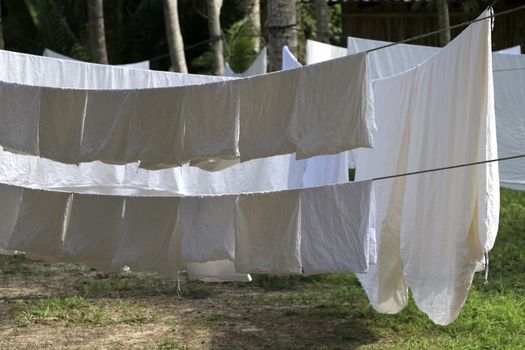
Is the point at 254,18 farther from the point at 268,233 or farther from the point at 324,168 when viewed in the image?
the point at 268,233

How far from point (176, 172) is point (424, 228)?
210 centimetres

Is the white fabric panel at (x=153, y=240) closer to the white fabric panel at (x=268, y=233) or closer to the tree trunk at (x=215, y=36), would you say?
the white fabric panel at (x=268, y=233)

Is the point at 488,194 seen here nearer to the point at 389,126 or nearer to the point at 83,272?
the point at 389,126

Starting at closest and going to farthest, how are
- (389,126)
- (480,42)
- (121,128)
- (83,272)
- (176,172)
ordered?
(480,42)
(121,128)
(389,126)
(176,172)
(83,272)

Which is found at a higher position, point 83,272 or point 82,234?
point 82,234

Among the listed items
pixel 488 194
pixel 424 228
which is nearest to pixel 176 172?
pixel 424 228

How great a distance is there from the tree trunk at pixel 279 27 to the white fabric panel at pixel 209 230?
2594 millimetres

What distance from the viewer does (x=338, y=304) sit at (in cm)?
573

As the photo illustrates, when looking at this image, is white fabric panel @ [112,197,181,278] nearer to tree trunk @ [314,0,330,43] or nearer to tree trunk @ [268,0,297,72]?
tree trunk @ [268,0,297,72]

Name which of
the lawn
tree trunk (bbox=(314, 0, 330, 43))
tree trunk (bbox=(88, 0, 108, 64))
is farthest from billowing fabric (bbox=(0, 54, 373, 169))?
tree trunk (bbox=(314, 0, 330, 43))

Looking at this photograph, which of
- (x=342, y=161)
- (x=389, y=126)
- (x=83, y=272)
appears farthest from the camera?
(x=83, y=272)

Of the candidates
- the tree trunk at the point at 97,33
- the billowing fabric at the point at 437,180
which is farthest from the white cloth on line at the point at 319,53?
the billowing fabric at the point at 437,180

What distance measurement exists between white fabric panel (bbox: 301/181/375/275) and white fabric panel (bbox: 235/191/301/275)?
0.06 m

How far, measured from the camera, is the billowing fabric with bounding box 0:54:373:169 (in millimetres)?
3672
